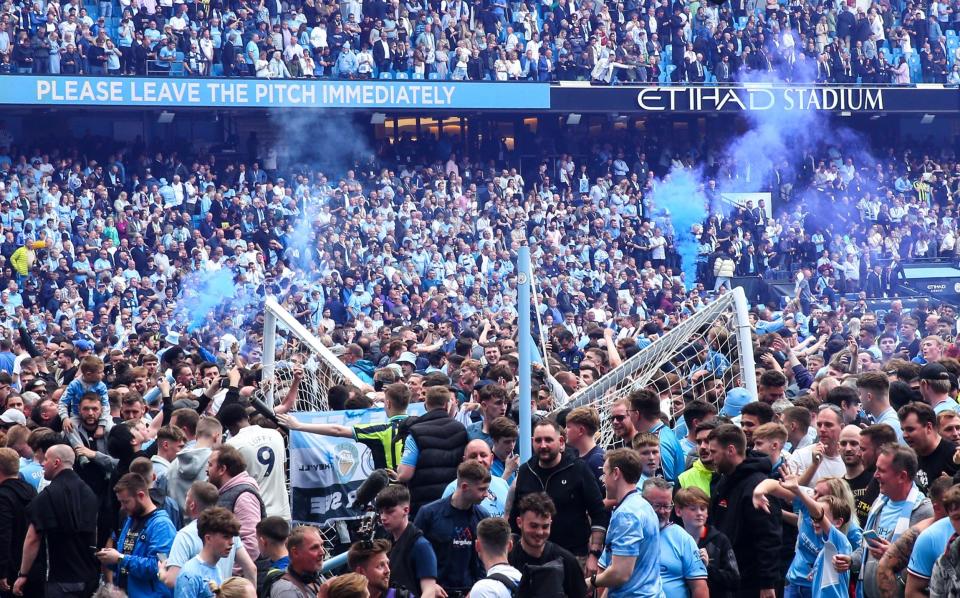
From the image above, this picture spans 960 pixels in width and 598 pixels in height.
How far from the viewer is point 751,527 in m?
7.28

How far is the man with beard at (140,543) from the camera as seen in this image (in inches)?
285

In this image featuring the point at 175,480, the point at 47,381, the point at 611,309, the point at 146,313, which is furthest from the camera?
the point at 611,309

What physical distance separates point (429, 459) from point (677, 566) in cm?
177

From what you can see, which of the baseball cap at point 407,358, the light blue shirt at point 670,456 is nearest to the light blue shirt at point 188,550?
the light blue shirt at point 670,456

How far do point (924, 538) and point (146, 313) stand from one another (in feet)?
59.5

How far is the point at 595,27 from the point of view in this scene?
32.3 meters

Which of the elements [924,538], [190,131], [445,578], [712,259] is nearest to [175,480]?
[445,578]

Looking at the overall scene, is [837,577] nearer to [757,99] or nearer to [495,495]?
[495,495]

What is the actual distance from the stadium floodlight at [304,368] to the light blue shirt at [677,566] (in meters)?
4.40

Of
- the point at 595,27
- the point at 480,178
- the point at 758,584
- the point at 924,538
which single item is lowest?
the point at 758,584

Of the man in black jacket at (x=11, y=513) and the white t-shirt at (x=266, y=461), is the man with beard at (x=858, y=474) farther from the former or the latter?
the man in black jacket at (x=11, y=513)

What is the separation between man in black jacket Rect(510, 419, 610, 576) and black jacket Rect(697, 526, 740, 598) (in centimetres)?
51

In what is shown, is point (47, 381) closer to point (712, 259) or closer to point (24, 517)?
point (24, 517)

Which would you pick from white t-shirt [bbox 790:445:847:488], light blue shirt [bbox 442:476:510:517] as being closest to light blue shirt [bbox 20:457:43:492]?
light blue shirt [bbox 442:476:510:517]
